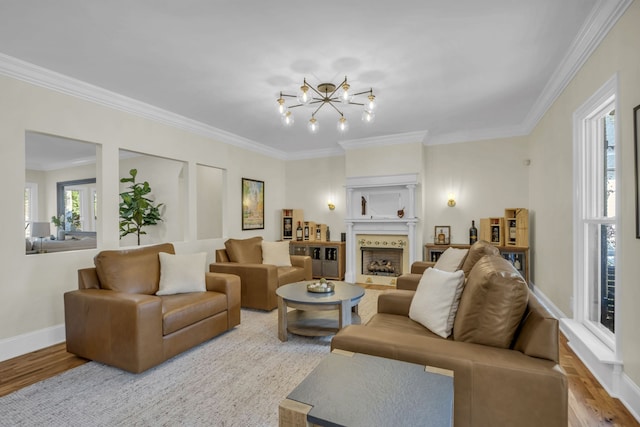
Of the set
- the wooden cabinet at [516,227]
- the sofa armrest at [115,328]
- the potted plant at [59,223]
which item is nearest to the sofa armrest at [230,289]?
the sofa armrest at [115,328]

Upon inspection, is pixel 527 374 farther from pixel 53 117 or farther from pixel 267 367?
pixel 53 117

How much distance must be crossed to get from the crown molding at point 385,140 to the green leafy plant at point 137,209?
375 cm

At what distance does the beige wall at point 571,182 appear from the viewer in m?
1.94

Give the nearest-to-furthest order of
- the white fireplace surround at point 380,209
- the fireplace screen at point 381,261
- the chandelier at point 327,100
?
the chandelier at point 327,100 → the white fireplace surround at point 380,209 → the fireplace screen at point 381,261

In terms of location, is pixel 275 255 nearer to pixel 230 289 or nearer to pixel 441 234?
pixel 230 289

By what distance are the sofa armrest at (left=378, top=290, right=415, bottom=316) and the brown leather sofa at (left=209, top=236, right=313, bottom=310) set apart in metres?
1.80

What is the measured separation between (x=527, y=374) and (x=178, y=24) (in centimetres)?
298

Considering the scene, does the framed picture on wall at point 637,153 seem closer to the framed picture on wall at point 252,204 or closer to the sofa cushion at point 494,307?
the sofa cushion at point 494,307

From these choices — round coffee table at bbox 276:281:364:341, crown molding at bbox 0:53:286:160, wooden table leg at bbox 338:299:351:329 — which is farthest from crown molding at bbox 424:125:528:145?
wooden table leg at bbox 338:299:351:329

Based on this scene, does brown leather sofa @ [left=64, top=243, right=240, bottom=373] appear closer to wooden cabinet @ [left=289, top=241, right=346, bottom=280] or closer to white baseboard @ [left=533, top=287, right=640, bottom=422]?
wooden cabinet @ [left=289, top=241, right=346, bottom=280]

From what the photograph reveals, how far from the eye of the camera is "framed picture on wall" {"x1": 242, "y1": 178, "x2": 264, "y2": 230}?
5621mm

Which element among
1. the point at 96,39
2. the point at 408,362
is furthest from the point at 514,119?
the point at 96,39

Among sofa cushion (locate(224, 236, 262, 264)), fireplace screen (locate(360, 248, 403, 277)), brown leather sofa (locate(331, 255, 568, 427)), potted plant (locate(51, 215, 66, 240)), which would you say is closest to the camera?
brown leather sofa (locate(331, 255, 568, 427))

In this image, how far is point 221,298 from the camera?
127 inches
